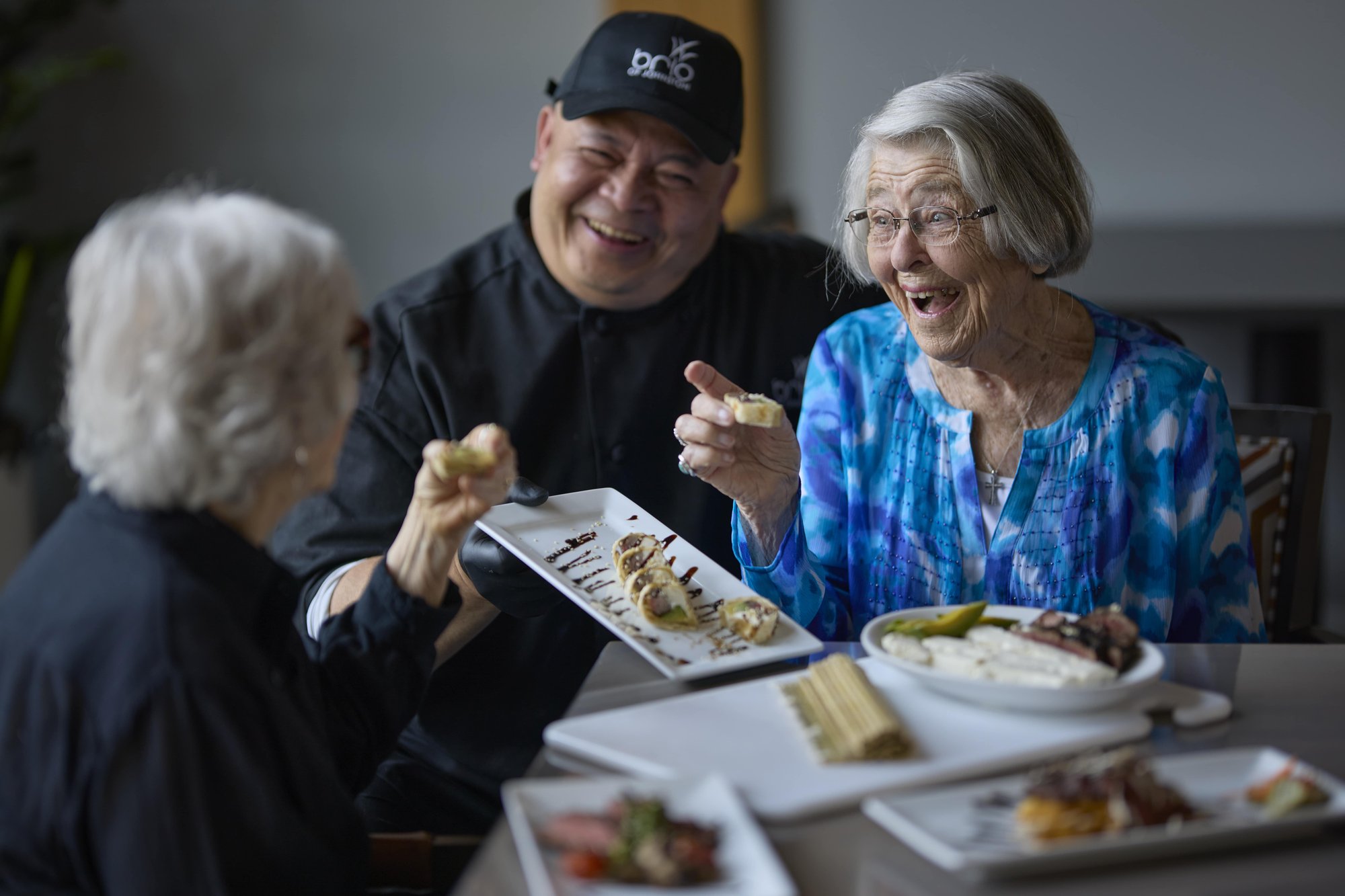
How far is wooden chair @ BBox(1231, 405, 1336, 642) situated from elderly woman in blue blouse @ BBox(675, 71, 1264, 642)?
0.46 metres

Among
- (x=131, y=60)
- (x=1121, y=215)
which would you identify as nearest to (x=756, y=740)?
(x=1121, y=215)

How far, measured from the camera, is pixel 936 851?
88 cm

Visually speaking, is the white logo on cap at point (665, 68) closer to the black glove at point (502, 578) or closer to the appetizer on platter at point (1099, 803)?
the black glove at point (502, 578)

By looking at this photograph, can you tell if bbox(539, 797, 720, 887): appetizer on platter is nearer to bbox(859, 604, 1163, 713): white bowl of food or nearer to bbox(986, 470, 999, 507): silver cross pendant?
bbox(859, 604, 1163, 713): white bowl of food

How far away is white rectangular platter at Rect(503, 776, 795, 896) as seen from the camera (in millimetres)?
848

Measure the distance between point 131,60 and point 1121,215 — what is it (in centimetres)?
349

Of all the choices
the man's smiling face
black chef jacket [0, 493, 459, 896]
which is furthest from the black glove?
the man's smiling face

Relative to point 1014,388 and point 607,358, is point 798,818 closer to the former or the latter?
point 1014,388

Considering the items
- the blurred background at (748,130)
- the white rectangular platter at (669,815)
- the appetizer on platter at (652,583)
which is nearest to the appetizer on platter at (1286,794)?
the white rectangular platter at (669,815)

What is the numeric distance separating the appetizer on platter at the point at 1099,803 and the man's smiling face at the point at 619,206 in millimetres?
1330

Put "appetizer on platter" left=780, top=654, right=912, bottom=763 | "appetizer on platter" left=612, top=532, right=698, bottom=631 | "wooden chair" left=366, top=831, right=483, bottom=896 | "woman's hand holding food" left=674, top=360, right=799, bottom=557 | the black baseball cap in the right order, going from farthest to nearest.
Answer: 1. the black baseball cap
2. "woman's hand holding food" left=674, top=360, right=799, bottom=557
3. "appetizer on platter" left=612, top=532, right=698, bottom=631
4. "wooden chair" left=366, top=831, right=483, bottom=896
5. "appetizer on platter" left=780, top=654, right=912, bottom=763

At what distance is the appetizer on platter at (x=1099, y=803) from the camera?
35.6 inches

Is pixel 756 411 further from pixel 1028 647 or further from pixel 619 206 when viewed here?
pixel 619 206

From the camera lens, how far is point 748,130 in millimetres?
4023
